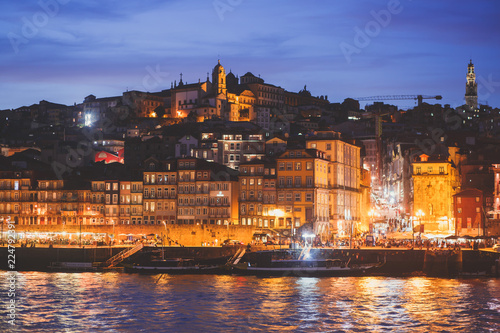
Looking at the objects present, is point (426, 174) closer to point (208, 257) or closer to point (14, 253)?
point (208, 257)

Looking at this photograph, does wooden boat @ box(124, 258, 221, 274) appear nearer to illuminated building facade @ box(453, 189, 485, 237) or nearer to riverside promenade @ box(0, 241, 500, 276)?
riverside promenade @ box(0, 241, 500, 276)

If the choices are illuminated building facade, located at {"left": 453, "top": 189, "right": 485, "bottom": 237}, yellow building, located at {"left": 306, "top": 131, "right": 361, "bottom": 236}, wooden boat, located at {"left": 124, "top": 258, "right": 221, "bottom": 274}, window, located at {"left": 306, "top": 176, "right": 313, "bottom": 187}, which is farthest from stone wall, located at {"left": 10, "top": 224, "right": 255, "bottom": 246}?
illuminated building facade, located at {"left": 453, "top": 189, "right": 485, "bottom": 237}

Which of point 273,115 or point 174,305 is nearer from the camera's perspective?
point 174,305

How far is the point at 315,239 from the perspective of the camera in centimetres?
8388

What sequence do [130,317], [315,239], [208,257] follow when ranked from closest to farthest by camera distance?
[130,317], [208,257], [315,239]

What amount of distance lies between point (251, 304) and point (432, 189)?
165 feet

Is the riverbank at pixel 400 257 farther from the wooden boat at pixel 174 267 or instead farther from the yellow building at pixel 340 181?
the yellow building at pixel 340 181

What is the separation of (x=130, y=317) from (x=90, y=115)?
136845 mm

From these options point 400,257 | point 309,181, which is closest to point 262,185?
point 309,181

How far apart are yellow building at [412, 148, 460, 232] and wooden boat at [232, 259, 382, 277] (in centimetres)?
2609

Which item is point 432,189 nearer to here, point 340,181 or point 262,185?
point 340,181

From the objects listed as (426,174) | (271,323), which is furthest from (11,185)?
(271,323)

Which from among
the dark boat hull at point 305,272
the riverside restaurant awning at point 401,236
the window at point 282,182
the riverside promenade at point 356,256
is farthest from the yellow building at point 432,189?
the dark boat hull at point 305,272

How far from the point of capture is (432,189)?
96.4 m
